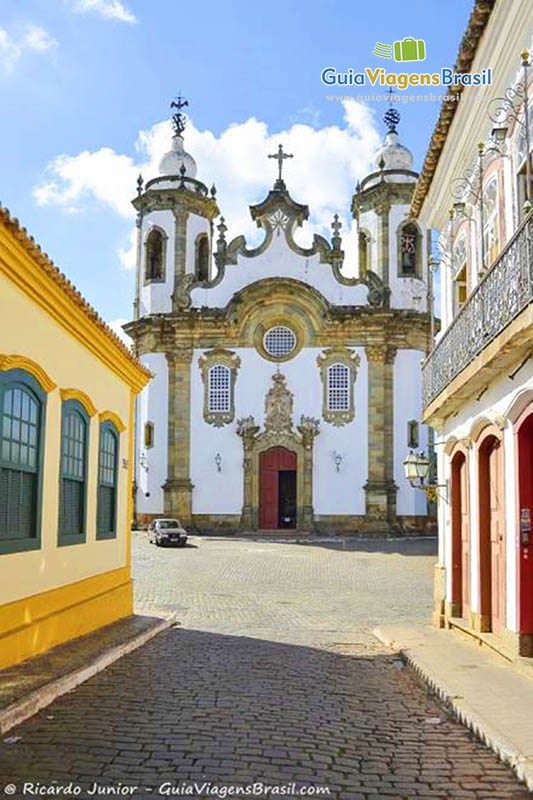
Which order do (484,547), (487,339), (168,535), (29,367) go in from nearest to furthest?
(29,367) < (487,339) < (484,547) < (168,535)

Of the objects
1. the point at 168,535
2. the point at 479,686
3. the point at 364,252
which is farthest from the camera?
the point at 364,252

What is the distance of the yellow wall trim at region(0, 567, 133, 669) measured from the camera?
8367 mm

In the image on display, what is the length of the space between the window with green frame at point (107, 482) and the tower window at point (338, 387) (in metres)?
23.3

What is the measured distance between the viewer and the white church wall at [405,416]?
35750 millimetres

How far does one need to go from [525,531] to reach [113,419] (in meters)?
6.37

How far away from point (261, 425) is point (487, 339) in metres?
27.3

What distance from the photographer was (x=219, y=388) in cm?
3688

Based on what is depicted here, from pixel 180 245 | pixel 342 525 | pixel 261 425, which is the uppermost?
pixel 180 245

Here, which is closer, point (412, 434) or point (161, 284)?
point (412, 434)

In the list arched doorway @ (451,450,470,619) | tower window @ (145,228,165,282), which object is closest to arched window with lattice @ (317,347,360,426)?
tower window @ (145,228,165,282)

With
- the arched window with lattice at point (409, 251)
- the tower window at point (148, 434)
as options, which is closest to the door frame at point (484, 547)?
the tower window at point (148, 434)

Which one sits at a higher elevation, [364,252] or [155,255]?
[364,252]

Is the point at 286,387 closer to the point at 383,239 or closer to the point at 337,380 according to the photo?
the point at 337,380

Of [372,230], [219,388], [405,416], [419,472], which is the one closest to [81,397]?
[419,472]
